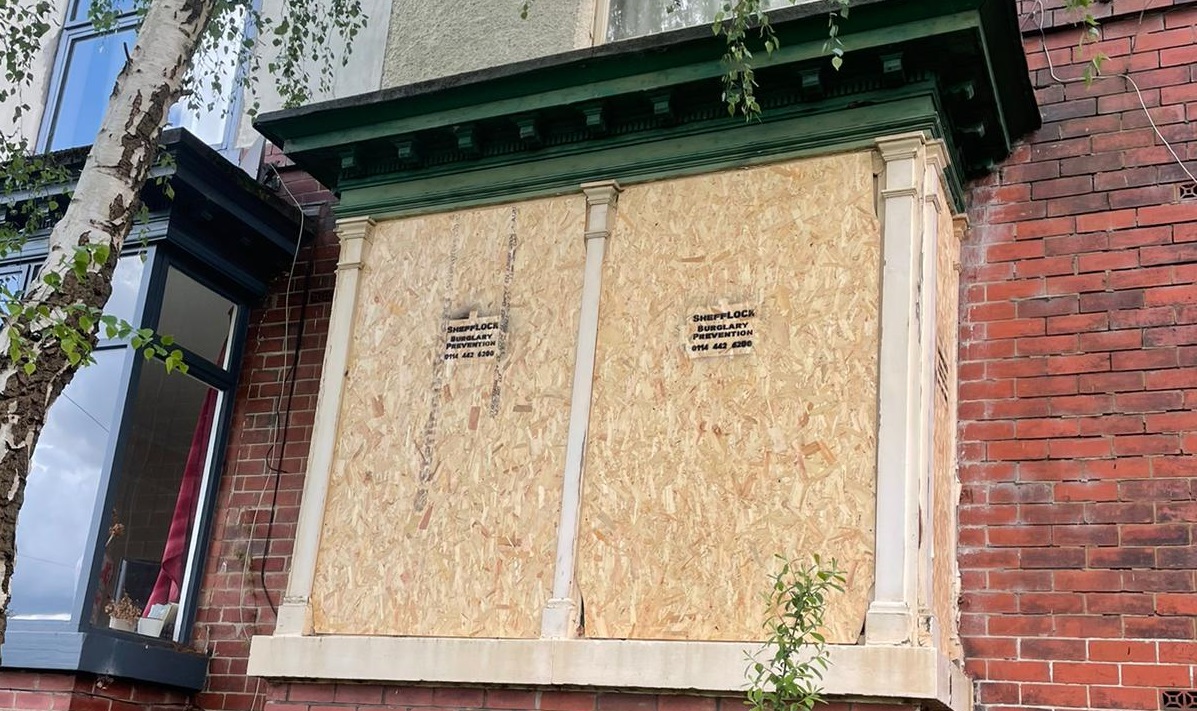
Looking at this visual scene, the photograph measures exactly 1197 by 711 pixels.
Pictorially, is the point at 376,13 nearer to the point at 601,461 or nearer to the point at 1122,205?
the point at 601,461

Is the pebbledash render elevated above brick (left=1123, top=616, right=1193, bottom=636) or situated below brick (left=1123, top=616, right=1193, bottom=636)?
above

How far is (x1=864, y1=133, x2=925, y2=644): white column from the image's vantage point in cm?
566

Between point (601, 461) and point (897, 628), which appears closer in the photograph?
point (897, 628)

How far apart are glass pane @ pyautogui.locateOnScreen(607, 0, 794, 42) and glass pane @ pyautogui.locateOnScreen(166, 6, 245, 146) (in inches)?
126

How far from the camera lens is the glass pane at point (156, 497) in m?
8.01

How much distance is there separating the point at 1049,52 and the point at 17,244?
603 centimetres

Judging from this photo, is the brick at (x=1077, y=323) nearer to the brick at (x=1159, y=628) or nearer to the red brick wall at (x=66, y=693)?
the brick at (x=1159, y=628)

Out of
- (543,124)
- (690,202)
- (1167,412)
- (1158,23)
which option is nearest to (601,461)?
(690,202)

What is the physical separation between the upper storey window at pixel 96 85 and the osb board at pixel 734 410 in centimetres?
447

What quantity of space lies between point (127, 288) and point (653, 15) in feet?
12.8

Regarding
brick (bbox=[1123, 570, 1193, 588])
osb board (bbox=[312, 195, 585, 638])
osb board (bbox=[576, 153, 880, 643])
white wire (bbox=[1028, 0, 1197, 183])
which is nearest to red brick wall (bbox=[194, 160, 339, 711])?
osb board (bbox=[312, 195, 585, 638])

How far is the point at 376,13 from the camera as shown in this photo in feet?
30.4

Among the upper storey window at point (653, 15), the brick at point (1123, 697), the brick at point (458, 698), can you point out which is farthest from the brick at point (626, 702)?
the upper storey window at point (653, 15)

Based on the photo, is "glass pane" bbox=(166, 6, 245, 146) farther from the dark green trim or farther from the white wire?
the white wire
